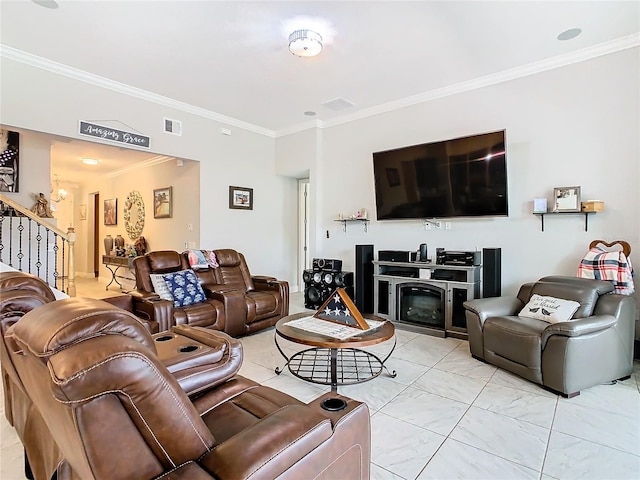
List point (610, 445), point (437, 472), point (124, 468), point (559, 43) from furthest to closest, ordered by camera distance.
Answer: point (559, 43) < point (610, 445) < point (437, 472) < point (124, 468)

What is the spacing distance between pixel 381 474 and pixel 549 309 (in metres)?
2.18

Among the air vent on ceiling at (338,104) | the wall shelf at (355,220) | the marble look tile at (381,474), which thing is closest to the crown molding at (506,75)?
the air vent on ceiling at (338,104)

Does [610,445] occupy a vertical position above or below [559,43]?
below

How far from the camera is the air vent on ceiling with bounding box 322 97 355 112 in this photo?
4.83 m

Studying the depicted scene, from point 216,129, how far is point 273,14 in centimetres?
280

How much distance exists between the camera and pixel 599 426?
218 centimetres

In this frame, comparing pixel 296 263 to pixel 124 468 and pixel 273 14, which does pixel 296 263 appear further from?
pixel 124 468

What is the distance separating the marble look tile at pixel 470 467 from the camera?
5.76ft

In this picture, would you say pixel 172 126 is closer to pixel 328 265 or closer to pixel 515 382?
pixel 328 265

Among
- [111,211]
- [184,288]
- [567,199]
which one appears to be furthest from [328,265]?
[111,211]

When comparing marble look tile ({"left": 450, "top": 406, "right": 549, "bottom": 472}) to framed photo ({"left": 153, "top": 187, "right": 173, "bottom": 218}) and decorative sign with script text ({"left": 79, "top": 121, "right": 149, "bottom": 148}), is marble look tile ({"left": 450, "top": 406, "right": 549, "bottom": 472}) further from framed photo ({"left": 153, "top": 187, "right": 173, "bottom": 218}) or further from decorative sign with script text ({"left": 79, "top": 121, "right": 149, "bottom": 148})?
framed photo ({"left": 153, "top": 187, "right": 173, "bottom": 218})

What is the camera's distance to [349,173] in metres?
5.52

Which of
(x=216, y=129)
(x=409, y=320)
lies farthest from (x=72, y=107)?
(x=409, y=320)

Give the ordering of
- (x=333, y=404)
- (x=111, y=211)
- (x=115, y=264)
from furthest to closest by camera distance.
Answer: (x=111, y=211), (x=115, y=264), (x=333, y=404)
